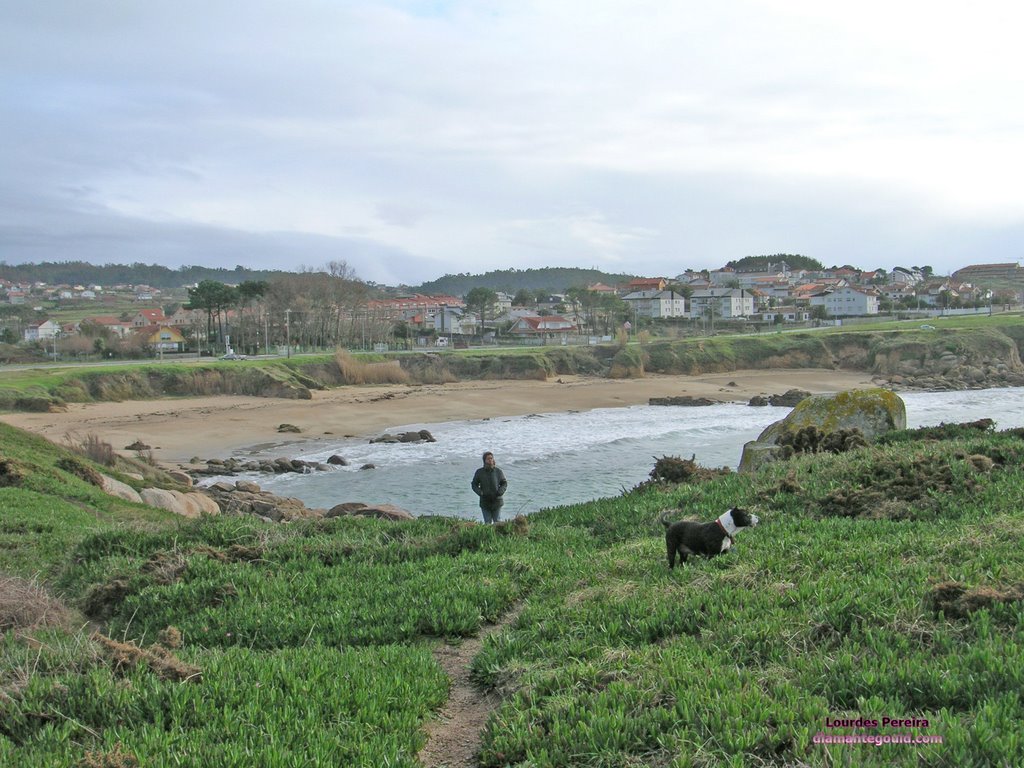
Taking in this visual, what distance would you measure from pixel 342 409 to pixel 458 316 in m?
77.5

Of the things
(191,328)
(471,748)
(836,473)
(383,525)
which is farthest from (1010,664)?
(191,328)

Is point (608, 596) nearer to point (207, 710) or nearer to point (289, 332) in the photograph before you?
point (207, 710)

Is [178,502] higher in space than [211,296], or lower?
lower

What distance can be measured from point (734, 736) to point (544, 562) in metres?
4.47

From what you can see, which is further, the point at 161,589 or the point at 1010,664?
the point at 161,589

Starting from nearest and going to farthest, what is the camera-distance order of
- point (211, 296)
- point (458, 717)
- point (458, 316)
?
1. point (458, 717)
2. point (211, 296)
3. point (458, 316)

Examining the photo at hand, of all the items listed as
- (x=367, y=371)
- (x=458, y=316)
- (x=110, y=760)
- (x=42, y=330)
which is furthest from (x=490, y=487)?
(x=458, y=316)

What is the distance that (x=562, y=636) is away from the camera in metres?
5.83

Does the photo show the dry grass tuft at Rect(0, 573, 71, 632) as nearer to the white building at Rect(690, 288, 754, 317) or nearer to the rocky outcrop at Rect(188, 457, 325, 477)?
the rocky outcrop at Rect(188, 457, 325, 477)

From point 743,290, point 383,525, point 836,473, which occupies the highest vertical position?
point 743,290

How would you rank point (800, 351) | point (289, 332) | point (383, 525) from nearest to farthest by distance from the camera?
point (383, 525) → point (800, 351) → point (289, 332)

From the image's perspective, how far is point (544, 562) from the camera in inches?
324

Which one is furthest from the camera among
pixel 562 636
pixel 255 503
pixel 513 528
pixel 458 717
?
pixel 255 503

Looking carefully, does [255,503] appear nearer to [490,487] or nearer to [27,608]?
[490,487]
